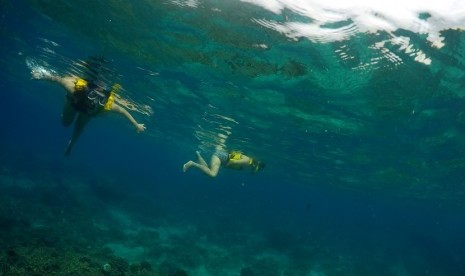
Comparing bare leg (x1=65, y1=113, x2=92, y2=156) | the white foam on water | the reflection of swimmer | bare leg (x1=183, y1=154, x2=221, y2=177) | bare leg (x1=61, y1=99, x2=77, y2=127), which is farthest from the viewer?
bare leg (x1=183, y1=154, x2=221, y2=177)

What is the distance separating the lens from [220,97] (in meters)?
20.5

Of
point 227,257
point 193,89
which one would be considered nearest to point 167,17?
point 193,89

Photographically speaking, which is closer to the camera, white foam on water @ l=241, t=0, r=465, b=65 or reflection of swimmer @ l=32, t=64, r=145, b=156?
white foam on water @ l=241, t=0, r=465, b=65

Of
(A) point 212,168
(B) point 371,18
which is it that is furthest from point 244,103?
(B) point 371,18

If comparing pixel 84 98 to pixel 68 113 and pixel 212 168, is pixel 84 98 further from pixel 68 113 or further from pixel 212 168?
pixel 212 168

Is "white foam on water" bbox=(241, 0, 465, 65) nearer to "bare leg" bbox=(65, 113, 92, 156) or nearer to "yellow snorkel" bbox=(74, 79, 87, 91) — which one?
"yellow snorkel" bbox=(74, 79, 87, 91)

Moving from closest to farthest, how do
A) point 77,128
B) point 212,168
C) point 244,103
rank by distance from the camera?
point 77,128 < point 212,168 < point 244,103

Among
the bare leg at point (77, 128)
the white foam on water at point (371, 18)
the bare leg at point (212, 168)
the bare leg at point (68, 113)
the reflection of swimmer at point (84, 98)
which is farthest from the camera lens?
the bare leg at point (212, 168)

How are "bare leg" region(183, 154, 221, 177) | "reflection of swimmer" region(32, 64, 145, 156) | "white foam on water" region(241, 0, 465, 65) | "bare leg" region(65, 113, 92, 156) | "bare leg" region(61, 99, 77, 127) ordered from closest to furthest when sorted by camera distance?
"white foam on water" region(241, 0, 465, 65) < "reflection of swimmer" region(32, 64, 145, 156) < "bare leg" region(61, 99, 77, 127) < "bare leg" region(65, 113, 92, 156) < "bare leg" region(183, 154, 221, 177)

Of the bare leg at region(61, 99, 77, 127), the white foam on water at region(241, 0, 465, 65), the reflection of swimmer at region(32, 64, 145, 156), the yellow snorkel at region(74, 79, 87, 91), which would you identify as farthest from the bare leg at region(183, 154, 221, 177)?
the white foam on water at region(241, 0, 465, 65)

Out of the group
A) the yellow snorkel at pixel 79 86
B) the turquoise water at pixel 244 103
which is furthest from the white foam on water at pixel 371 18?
the yellow snorkel at pixel 79 86

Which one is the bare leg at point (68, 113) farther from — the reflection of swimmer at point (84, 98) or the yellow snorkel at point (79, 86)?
the yellow snorkel at point (79, 86)

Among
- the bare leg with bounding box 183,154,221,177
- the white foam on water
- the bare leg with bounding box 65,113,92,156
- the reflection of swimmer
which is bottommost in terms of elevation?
the bare leg with bounding box 183,154,221,177

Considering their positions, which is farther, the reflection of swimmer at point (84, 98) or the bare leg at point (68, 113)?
the bare leg at point (68, 113)
